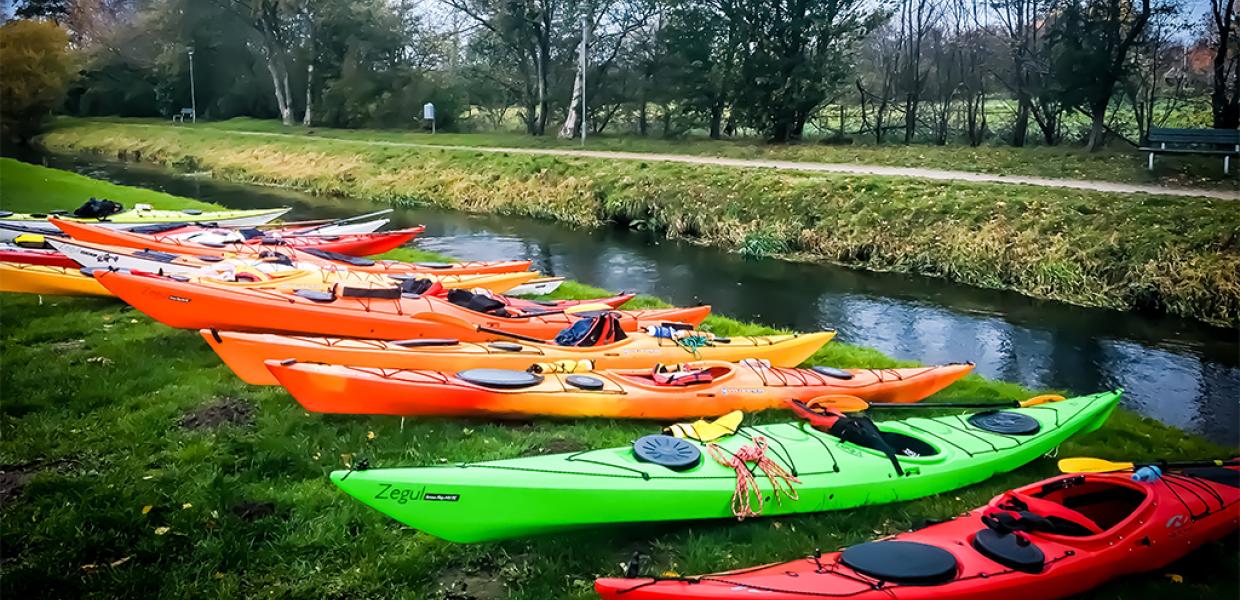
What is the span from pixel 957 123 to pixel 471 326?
14795 millimetres

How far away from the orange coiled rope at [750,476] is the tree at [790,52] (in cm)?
1467

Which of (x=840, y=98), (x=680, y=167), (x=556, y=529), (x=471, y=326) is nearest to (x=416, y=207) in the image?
(x=680, y=167)

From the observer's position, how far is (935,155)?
49.3 ft

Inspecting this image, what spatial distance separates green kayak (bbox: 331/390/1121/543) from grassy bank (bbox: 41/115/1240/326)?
505 cm

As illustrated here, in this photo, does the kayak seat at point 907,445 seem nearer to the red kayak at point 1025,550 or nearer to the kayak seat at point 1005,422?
the kayak seat at point 1005,422

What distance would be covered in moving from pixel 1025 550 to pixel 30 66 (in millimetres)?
15252

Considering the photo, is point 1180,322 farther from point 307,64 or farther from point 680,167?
point 307,64

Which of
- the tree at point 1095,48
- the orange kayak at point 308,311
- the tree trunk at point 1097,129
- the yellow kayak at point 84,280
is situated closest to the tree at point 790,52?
the tree at point 1095,48

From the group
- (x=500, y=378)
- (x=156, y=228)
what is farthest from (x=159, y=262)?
(x=500, y=378)

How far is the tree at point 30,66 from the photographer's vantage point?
1116cm

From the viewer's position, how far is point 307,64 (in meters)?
26.7

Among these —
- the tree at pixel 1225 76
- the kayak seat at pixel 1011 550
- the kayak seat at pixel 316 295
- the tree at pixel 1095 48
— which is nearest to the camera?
the kayak seat at pixel 1011 550

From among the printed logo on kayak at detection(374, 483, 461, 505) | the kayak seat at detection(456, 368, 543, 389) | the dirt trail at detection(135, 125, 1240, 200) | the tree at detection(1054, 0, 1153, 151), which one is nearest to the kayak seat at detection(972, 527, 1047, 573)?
the printed logo on kayak at detection(374, 483, 461, 505)

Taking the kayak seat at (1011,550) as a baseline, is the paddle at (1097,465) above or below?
above
